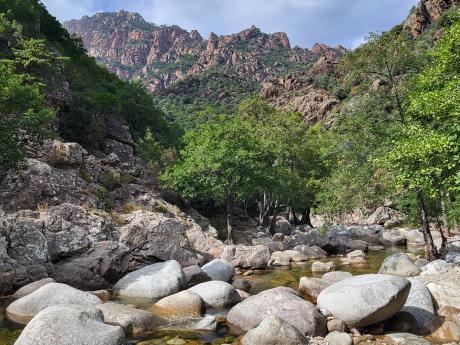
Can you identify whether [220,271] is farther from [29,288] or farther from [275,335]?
[275,335]

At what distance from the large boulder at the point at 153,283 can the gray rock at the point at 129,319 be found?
3.33 m

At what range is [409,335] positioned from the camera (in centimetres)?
1141

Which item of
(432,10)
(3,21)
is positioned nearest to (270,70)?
(432,10)

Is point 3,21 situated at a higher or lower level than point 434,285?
higher

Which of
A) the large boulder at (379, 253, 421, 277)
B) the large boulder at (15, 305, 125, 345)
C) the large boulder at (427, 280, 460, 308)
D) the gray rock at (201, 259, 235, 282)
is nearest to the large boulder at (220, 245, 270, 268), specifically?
the gray rock at (201, 259, 235, 282)

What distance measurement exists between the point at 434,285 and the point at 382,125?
10.6 m

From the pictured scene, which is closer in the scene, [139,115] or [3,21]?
[3,21]

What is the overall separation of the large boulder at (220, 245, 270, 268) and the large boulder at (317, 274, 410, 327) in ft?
38.6

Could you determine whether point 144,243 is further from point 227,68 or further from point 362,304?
point 227,68

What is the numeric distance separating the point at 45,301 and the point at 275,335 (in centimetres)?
748

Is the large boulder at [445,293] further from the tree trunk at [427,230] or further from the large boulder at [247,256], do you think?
the large boulder at [247,256]

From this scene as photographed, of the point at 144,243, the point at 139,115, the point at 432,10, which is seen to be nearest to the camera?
the point at 144,243

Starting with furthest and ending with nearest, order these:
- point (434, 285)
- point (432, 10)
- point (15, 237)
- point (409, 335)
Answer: point (432, 10)
point (15, 237)
point (434, 285)
point (409, 335)

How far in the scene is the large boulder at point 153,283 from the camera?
15.8m
